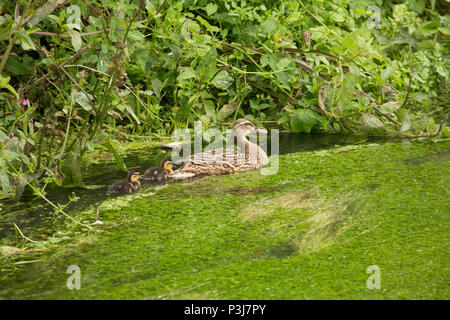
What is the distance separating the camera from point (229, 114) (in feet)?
21.1

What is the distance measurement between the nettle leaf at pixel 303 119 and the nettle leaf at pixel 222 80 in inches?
28.9

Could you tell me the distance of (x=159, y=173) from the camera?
4.89m

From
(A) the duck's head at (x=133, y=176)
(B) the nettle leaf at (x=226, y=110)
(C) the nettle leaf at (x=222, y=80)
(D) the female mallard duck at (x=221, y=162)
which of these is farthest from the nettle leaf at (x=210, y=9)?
(A) the duck's head at (x=133, y=176)

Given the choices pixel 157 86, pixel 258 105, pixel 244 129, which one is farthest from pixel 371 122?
pixel 157 86

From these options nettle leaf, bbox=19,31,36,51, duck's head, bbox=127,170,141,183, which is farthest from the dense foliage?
nettle leaf, bbox=19,31,36,51

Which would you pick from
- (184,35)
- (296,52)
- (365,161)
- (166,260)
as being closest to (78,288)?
(166,260)

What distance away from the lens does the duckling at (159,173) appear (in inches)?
191

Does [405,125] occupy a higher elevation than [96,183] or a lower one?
higher

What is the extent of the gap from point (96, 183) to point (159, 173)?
0.49 metres

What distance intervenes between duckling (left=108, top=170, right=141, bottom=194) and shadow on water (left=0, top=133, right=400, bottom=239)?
84mm

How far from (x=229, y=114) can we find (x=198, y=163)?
141 centimetres

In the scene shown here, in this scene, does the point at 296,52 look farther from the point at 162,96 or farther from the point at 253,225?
the point at 253,225

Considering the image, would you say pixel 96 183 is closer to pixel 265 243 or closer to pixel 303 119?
pixel 265 243

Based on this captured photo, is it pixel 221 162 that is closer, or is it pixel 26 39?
pixel 26 39
